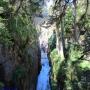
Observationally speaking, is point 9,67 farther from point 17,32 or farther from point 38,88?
point 38,88

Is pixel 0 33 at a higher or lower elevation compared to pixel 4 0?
lower

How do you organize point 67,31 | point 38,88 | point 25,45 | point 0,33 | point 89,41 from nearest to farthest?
point 89,41, point 0,33, point 25,45, point 67,31, point 38,88

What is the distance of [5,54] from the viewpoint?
19969mm

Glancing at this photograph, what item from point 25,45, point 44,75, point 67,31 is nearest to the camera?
point 25,45

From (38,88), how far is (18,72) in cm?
1186

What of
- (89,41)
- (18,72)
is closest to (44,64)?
(18,72)

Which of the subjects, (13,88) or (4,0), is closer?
(4,0)

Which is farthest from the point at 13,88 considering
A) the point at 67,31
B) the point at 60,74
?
the point at 67,31

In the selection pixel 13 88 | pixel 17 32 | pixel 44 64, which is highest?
pixel 17 32

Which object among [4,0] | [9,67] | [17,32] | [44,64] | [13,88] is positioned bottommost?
[44,64]

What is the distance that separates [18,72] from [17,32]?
2367 millimetres

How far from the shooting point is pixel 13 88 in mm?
20656

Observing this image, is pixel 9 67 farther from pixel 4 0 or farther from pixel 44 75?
pixel 44 75

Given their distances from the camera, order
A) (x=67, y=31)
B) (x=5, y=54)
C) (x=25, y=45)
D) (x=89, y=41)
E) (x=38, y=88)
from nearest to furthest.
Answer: (x=89, y=41) → (x=5, y=54) → (x=25, y=45) → (x=67, y=31) → (x=38, y=88)
